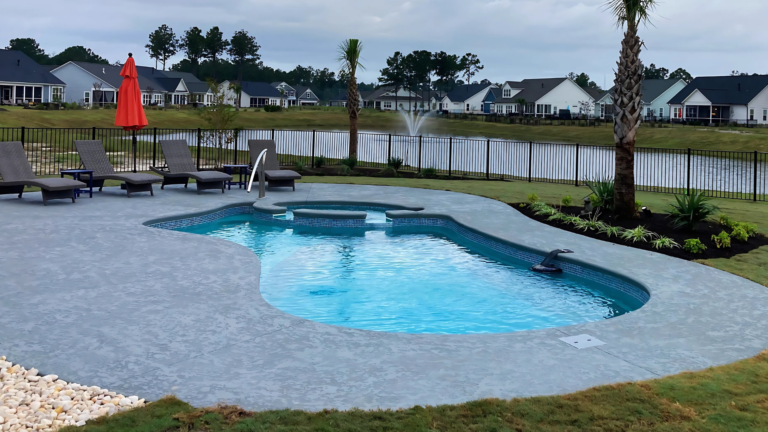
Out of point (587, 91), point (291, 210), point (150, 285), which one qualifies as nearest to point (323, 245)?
point (291, 210)

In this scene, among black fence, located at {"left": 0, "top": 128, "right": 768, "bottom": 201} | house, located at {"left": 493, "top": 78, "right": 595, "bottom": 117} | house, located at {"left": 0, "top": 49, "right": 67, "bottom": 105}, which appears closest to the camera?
black fence, located at {"left": 0, "top": 128, "right": 768, "bottom": 201}

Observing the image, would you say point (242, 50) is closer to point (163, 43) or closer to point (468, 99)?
point (163, 43)

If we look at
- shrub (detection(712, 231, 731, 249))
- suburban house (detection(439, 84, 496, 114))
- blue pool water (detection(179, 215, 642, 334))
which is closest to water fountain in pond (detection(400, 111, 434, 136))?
suburban house (detection(439, 84, 496, 114))

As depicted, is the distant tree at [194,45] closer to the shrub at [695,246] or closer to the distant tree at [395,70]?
the distant tree at [395,70]

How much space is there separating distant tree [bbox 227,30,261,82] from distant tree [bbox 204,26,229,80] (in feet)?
4.37

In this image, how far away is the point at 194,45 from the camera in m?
111

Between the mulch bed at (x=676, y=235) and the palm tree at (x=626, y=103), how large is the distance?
412mm

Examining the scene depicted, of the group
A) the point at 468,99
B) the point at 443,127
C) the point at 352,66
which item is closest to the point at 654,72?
the point at 468,99

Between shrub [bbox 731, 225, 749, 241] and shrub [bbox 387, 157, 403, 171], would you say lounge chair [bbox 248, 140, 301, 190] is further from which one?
shrub [bbox 731, 225, 749, 241]

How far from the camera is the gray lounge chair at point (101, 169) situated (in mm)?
14359

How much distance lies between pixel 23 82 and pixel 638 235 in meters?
62.1

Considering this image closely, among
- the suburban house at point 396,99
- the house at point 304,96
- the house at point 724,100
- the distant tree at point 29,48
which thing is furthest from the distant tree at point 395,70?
the distant tree at point 29,48

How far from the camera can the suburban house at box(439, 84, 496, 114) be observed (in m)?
104

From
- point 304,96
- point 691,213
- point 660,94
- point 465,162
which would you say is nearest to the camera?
point 691,213
